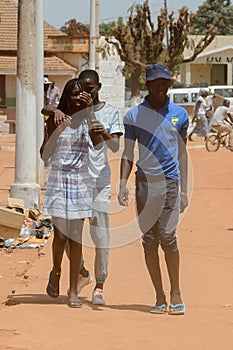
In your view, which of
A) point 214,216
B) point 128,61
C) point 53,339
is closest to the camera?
point 53,339

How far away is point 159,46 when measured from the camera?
5362 centimetres

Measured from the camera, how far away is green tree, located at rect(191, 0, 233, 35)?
89.9 metres

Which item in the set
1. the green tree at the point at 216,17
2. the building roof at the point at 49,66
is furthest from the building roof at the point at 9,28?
the green tree at the point at 216,17

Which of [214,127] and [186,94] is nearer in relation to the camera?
[214,127]

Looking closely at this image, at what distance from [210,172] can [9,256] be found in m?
11.1

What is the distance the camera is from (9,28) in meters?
46.2

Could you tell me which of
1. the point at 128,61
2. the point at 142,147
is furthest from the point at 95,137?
the point at 128,61

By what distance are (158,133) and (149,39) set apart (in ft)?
154

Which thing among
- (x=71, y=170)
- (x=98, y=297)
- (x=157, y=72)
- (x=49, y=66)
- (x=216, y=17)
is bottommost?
(x=98, y=297)

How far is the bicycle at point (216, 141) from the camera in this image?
25.5 m

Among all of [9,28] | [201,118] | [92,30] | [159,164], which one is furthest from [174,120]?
[9,28]

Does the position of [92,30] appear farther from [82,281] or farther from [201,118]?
[82,281]

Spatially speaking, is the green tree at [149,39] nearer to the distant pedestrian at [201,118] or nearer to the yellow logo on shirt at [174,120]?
the distant pedestrian at [201,118]

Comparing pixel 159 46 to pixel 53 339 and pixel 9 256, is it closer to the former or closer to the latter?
pixel 9 256
